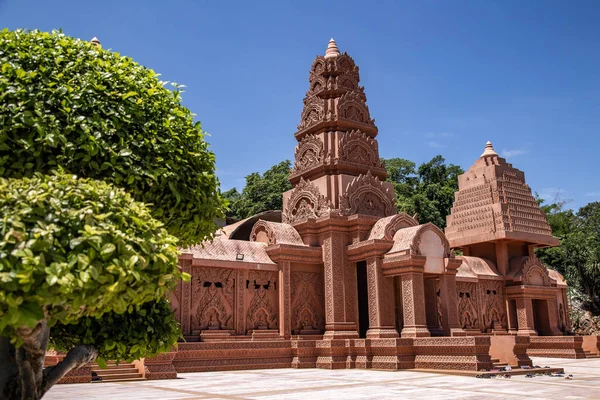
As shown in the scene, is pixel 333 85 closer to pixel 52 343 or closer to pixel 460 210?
pixel 460 210

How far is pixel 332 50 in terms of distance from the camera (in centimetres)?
2272

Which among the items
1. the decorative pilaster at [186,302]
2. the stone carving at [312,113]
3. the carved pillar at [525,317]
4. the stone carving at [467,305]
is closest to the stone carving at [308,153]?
the stone carving at [312,113]

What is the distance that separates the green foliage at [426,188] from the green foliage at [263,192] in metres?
7.94

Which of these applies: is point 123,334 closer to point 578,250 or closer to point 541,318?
point 541,318

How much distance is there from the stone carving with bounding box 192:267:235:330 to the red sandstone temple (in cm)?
Answer: 3

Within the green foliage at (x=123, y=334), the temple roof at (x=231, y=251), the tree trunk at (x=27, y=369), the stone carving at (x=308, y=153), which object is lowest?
the tree trunk at (x=27, y=369)

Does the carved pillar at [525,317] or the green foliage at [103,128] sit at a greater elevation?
the green foliage at [103,128]

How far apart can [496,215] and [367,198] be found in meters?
6.46

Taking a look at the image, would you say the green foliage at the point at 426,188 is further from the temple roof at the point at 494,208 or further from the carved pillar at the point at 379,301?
the carved pillar at the point at 379,301

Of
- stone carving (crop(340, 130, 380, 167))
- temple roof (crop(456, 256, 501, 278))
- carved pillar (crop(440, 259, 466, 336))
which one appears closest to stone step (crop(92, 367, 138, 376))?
carved pillar (crop(440, 259, 466, 336))

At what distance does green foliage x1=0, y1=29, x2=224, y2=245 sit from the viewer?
545 cm

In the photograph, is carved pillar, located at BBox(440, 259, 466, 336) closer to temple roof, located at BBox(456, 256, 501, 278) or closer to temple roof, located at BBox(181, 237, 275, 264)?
temple roof, located at BBox(456, 256, 501, 278)

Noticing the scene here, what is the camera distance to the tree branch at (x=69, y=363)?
575 cm

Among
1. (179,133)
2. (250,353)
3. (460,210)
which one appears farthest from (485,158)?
(179,133)
